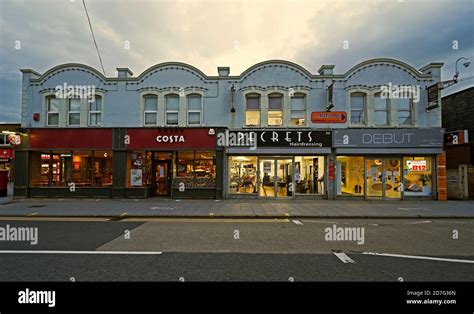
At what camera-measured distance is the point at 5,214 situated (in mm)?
10727

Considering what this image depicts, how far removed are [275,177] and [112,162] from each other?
34.1 feet

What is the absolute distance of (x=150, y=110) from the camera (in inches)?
645

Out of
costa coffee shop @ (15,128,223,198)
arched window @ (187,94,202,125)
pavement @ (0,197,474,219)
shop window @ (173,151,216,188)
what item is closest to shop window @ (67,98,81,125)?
costa coffee shop @ (15,128,223,198)

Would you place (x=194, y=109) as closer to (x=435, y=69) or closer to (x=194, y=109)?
(x=194, y=109)

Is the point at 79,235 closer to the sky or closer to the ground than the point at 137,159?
closer to the ground

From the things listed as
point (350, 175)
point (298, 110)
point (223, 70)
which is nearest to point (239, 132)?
point (298, 110)

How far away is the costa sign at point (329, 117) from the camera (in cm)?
1572

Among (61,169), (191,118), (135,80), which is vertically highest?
(135,80)
